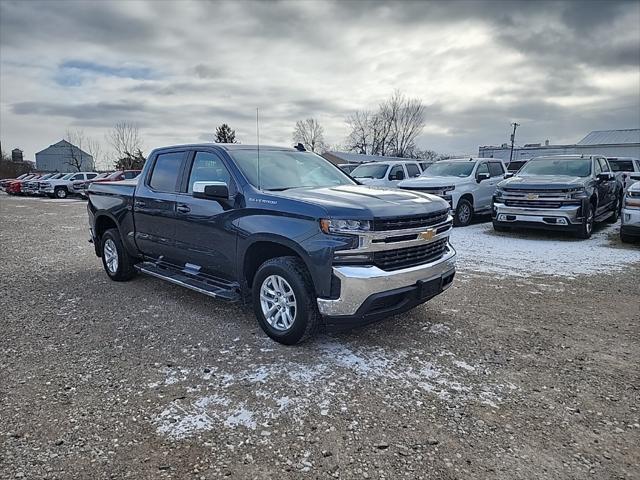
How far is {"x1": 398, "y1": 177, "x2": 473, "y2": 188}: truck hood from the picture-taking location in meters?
11.4

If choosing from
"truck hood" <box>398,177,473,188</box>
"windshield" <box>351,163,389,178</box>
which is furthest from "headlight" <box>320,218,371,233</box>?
"windshield" <box>351,163,389,178</box>

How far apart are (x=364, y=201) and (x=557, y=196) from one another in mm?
7175

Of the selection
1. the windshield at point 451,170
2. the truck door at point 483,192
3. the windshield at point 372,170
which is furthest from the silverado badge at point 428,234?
the windshield at point 372,170

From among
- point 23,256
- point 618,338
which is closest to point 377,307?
point 618,338

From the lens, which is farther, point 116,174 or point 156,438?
point 116,174

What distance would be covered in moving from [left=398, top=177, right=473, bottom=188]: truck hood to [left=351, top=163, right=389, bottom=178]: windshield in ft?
6.11

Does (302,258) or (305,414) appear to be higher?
(302,258)

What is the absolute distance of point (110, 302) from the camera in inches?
214

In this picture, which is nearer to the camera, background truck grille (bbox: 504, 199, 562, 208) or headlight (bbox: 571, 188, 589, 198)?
headlight (bbox: 571, 188, 589, 198)

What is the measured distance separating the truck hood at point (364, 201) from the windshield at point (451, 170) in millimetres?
8575

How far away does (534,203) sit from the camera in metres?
9.69

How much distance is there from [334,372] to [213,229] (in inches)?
78.0

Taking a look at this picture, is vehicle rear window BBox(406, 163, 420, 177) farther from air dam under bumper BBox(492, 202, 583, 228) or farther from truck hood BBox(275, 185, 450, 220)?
truck hood BBox(275, 185, 450, 220)

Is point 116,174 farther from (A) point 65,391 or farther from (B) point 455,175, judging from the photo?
(A) point 65,391
